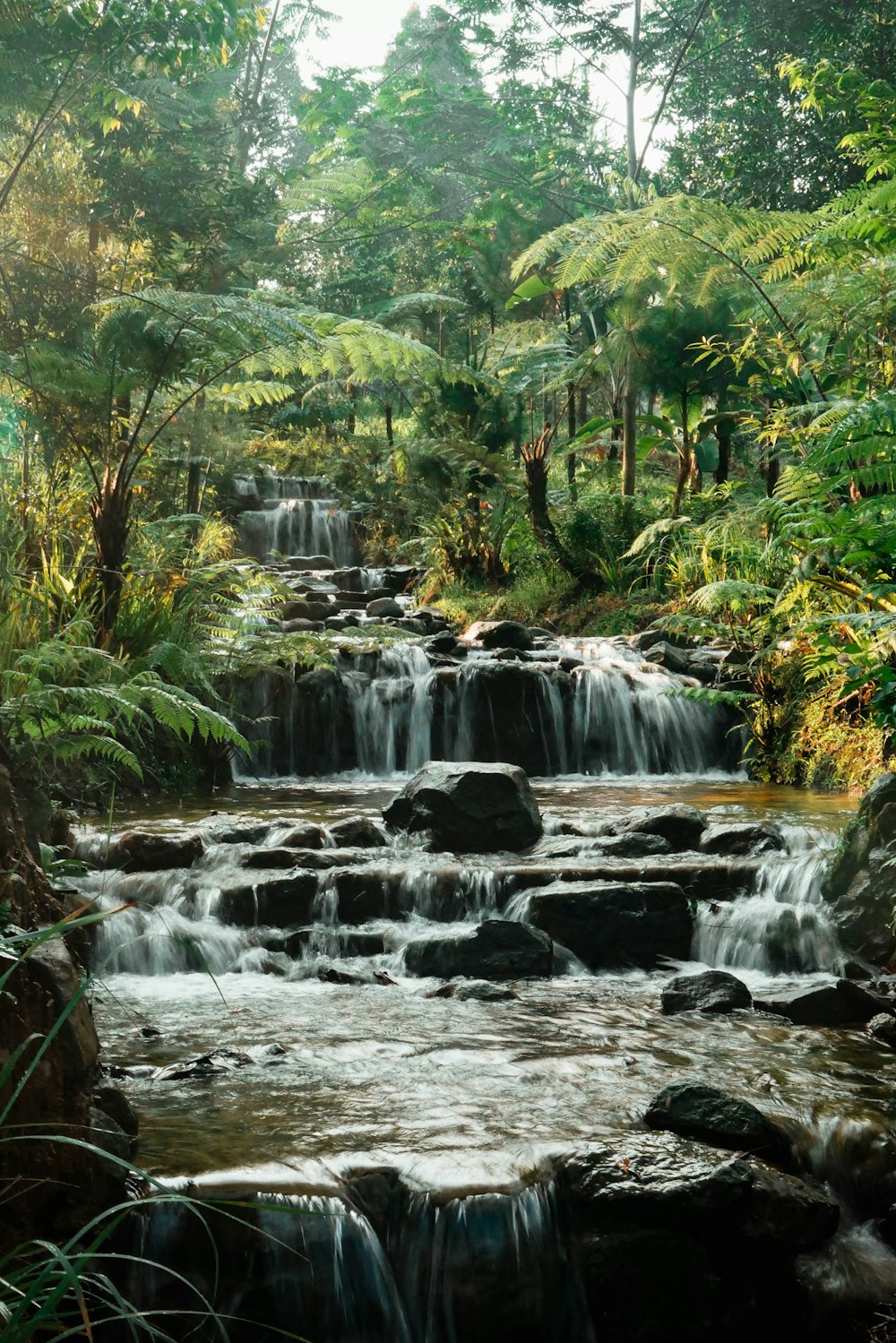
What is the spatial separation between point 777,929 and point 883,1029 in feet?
3.73

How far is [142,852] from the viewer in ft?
19.2

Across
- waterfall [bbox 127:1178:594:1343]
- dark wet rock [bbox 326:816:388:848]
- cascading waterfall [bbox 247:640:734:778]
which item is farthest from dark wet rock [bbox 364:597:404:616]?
waterfall [bbox 127:1178:594:1343]

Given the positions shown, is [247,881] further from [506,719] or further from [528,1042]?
[506,719]

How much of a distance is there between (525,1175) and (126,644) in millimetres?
5194

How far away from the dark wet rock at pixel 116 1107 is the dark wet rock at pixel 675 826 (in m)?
3.79

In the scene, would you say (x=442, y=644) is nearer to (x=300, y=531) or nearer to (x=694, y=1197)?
(x=300, y=531)

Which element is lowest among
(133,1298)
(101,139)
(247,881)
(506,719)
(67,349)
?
(133,1298)

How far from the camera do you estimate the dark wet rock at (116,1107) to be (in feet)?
9.55

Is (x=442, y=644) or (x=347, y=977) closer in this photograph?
(x=347, y=977)

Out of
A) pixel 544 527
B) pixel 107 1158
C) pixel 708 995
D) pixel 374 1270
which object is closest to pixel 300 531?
pixel 544 527

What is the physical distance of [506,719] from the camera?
9734 millimetres

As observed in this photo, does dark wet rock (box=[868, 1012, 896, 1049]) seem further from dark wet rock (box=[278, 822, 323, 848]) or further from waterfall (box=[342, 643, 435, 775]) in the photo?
waterfall (box=[342, 643, 435, 775])

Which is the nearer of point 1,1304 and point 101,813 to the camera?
point 1,1304

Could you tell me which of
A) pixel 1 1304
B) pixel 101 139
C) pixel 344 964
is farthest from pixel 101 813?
pixel 101 139
